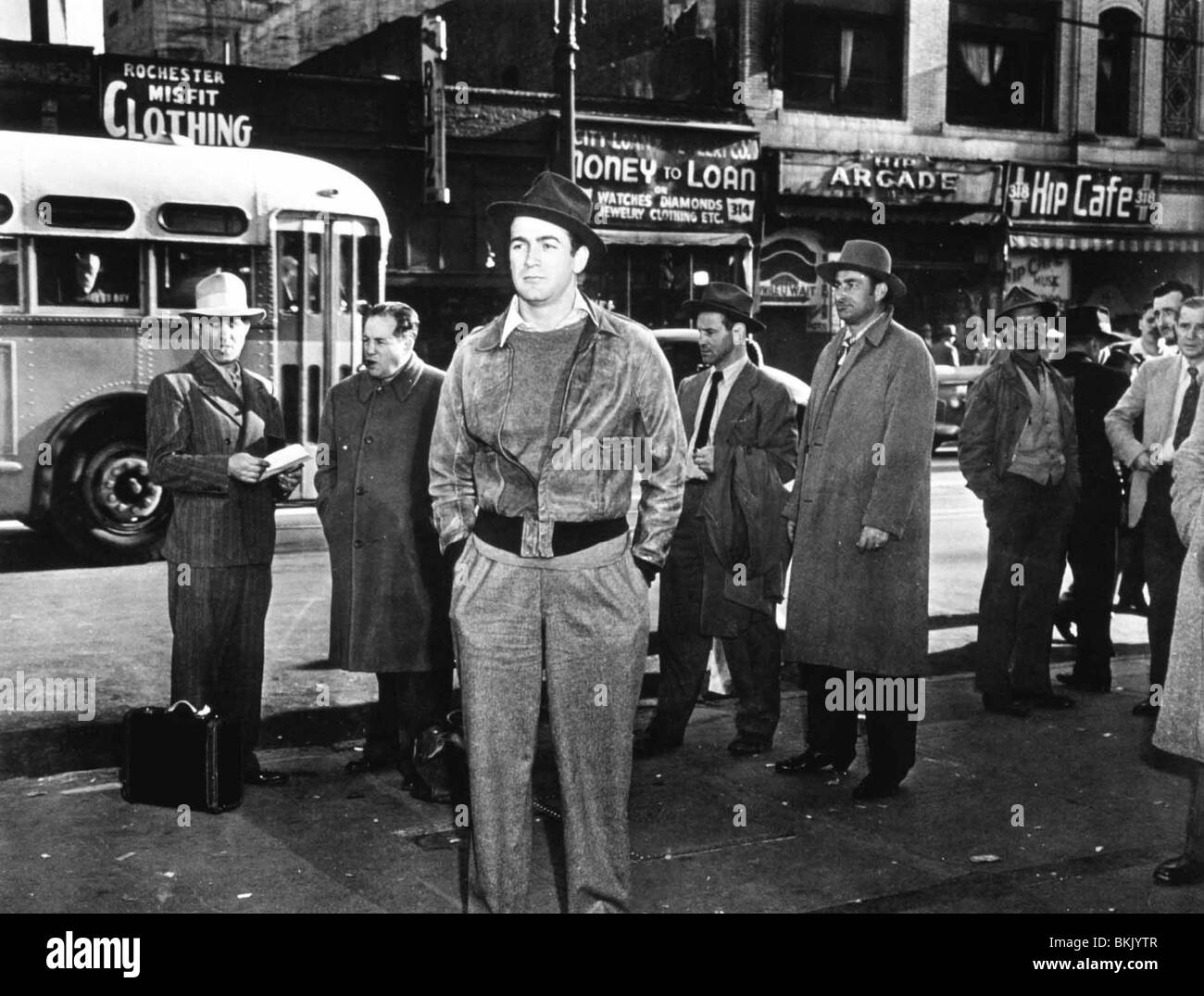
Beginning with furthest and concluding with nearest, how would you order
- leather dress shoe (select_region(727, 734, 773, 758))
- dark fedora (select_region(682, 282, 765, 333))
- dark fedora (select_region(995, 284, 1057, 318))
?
dark fedora (select_region(995, 284, 1057, 318)) < dark fedora (select_region(682, 282, 765, 333)) < leather dress shoe (select_region(727, 734, 773, 758))

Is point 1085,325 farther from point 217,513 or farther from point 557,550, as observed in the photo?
point 557,550

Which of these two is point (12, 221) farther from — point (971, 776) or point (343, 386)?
point (971, 776)

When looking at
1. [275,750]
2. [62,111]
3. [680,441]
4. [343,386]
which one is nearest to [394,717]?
[275,750]

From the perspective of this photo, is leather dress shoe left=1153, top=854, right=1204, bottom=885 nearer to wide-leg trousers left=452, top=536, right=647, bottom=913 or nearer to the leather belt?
wide-leg trousers left=452, top=536, right=647, bottom=913

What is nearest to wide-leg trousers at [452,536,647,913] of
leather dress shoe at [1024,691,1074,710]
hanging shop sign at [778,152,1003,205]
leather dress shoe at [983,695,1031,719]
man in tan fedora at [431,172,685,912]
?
man in tan fedora at [431,172,685,912]

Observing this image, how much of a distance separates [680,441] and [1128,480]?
4621mm

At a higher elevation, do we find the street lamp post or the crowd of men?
the street lamp post

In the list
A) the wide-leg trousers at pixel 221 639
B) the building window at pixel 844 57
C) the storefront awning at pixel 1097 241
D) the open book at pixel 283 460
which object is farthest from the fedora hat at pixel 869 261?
the storefront awning at pixel 1097 241

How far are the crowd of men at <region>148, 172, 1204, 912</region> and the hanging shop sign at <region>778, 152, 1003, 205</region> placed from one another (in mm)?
16360

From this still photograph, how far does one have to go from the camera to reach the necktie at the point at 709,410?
6.71 meters

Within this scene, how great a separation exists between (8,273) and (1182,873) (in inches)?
407

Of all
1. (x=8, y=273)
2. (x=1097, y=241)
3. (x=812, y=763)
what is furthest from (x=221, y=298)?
(x=1097, y=241)

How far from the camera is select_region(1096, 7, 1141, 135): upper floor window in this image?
1014 inches

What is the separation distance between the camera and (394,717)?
20.7ft
